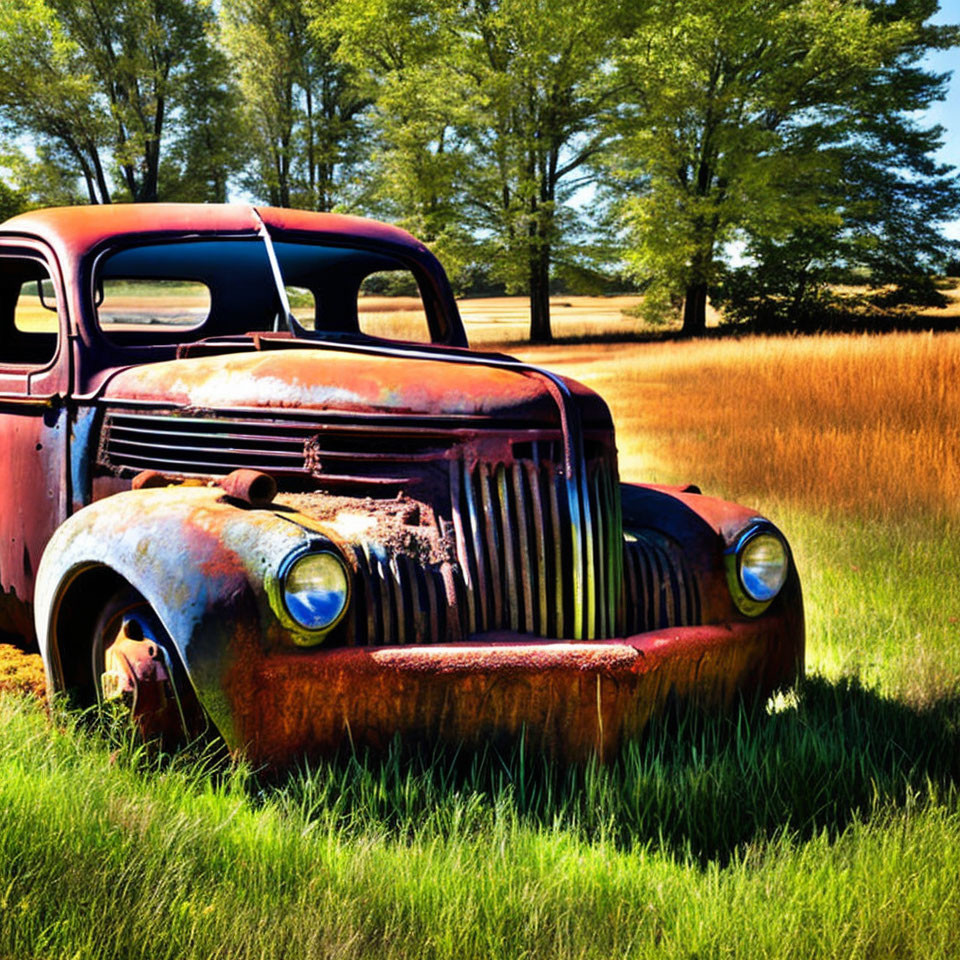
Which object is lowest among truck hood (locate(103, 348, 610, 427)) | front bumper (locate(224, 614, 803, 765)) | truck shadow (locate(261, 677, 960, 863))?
truck shadow (locate(261, 677, 960, 863))

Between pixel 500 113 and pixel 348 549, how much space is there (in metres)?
25.8

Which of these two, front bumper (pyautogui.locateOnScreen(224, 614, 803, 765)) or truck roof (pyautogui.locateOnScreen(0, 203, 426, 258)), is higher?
truck roof (pyautogui.locateOnScreen(0, 203, 426, 258))

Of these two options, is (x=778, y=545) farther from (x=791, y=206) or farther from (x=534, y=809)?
(x=791, y=206)

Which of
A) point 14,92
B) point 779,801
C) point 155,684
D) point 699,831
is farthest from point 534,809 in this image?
point 14,92

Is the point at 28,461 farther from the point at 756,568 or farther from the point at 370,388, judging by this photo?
the point at 756,568

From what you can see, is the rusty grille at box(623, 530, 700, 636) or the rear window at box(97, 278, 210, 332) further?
the rear window at box(97, 278, 210, 332)

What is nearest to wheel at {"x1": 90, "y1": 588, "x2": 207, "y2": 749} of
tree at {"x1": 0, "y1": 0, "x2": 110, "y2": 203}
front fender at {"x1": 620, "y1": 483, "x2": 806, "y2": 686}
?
front fender at {"x1": 620, "y1": 483, "x2": 806, "y2": 686}

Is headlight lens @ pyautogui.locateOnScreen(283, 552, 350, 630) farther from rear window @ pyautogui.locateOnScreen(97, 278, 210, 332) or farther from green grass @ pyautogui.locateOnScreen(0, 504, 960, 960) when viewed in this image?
rear window @ pyautogui.locateOnScreen(97, 278, 210, 332)

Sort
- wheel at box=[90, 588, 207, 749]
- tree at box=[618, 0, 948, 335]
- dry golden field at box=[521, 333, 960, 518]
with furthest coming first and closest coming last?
tree at box=[618, 0, 948, 335] < dry golden field at box=[521, 333, 960, 518] < wheel at box=[90, 588, 207, 749]

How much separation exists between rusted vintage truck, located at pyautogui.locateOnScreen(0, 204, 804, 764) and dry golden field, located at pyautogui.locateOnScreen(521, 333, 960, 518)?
359cm

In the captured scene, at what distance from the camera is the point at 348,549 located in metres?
2.79

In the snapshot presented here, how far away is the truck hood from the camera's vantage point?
3033 mm

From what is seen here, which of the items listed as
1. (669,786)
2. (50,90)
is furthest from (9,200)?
(669,786)

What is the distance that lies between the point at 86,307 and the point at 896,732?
10.7 ft
